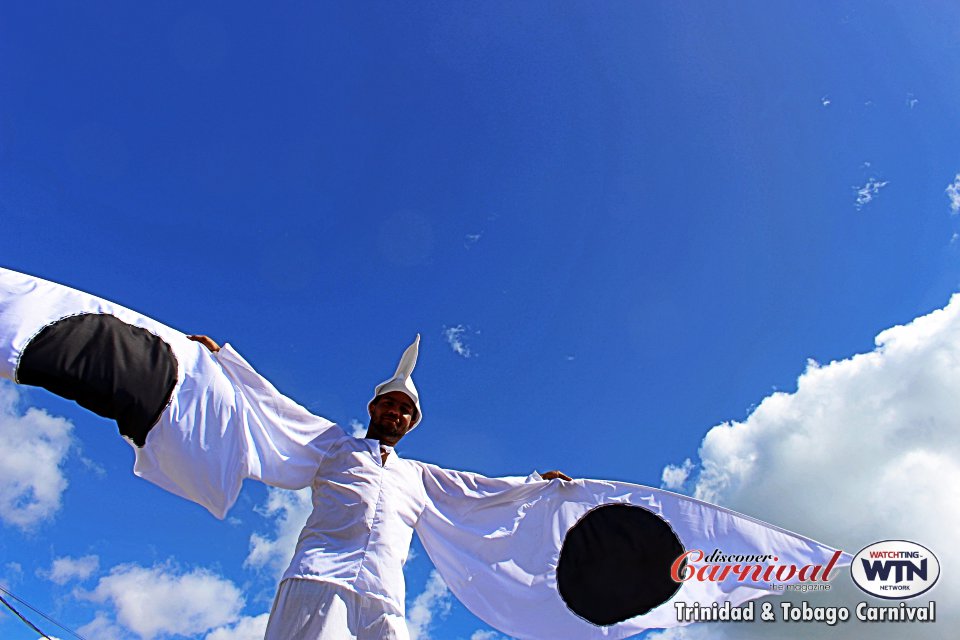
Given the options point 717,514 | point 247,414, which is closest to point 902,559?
point 717,514

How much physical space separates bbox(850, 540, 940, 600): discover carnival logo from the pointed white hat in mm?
3796

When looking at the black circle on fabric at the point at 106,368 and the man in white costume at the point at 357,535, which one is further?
the black circle on fabric at the point at 106,368

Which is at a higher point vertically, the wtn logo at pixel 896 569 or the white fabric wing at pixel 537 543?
the wtn logo at pixel 896 569

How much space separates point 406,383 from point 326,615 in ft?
6.24

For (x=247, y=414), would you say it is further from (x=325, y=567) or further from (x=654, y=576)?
(x=654, y=576)

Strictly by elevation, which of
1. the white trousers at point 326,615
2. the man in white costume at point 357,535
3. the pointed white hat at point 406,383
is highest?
the pointed white hat at point 406,383

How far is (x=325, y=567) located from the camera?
3723mm

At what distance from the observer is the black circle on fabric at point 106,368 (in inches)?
152

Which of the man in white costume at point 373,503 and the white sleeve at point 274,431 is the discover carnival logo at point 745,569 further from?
the white sleeve at point 274,431

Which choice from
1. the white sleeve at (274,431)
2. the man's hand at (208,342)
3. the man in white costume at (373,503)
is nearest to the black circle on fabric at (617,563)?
the man in white costume at (373,503)

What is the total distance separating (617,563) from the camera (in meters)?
5.09

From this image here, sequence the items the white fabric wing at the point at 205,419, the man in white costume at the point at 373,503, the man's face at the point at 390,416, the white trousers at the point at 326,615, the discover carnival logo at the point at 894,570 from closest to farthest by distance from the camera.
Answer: the white trousers at the point at 326,615 → the man in white costume at the point at 373,503 → the white fabric wing at the point at 205,419 → the man's face at the point at 390,416 → the discover carnival logo at the point at 894,570

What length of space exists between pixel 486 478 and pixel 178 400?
245 centimetres

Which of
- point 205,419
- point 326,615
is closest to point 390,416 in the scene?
point 205,419
